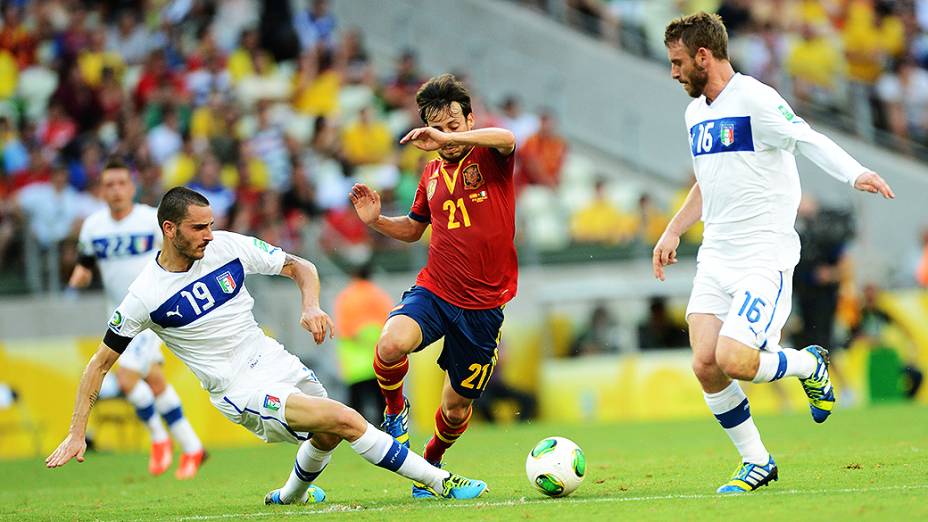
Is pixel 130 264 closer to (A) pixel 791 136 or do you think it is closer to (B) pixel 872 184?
(A) pixel 791 136

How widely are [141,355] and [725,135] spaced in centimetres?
676

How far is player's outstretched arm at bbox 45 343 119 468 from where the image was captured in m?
8.20

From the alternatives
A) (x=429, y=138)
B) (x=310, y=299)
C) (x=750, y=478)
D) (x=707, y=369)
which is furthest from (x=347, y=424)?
(x=750, y=478)

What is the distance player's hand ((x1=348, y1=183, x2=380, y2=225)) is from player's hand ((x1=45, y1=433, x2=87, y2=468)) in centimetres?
241

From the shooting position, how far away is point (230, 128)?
21000 mm

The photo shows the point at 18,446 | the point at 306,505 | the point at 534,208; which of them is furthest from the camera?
the point at 534,208

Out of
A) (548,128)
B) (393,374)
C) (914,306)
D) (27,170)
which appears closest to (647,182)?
(548,128)

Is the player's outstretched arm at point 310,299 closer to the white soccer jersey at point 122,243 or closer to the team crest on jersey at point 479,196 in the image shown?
the team crest on jersey at point 479,196

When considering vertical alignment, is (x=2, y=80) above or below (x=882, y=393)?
above

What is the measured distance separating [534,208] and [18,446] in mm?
7815

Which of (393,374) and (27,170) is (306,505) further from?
(27,170)

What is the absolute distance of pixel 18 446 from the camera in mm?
17969

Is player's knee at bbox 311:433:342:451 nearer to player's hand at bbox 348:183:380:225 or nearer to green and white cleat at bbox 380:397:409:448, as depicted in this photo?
green and white cleat at bbox 380:397:409:448

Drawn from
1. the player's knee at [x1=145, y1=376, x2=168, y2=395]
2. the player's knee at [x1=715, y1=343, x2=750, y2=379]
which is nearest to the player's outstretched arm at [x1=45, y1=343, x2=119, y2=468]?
the player's knee at [x1=715, y1=343, x2=750, y2=379]
